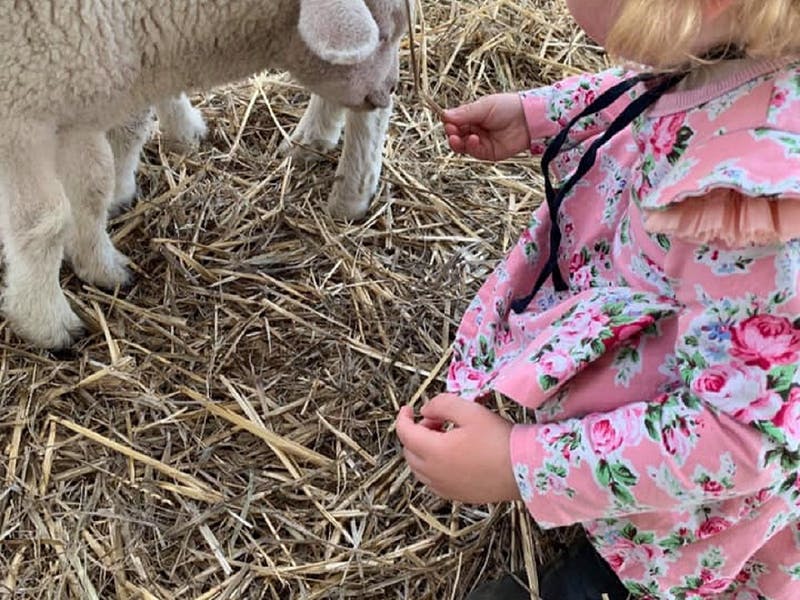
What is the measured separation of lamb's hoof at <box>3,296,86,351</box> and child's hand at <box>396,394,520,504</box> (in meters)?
0.87

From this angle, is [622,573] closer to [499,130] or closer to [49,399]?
[499,130]

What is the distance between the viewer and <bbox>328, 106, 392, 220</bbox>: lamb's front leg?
2102 millimetres

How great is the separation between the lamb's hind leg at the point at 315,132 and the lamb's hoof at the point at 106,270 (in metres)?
0.51

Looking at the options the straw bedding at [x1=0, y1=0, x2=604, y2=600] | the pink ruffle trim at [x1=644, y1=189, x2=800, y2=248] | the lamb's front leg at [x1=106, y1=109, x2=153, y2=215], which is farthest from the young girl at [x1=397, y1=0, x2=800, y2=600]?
the lamb's front leg at [x1=106, y1=109, x2=153, y2=215]

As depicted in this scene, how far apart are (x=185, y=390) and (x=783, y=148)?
1170 mm

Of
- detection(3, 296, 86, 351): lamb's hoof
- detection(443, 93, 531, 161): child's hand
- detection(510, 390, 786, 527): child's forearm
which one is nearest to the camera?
detection(510, 390, 786, 527): child's forearm

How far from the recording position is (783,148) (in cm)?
94

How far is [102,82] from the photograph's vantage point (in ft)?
5.17

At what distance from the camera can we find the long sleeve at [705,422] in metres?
0.97

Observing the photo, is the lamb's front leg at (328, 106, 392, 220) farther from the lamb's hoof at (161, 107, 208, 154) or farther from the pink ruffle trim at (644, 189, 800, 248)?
the pink ruffle trim at (644, 189, 800, 248)

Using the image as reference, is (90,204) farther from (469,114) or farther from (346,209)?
(469,114)

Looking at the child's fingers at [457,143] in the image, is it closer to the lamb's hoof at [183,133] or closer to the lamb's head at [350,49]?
the lamb's head at [350,49]

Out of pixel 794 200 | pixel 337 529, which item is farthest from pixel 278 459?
pixel 794 200

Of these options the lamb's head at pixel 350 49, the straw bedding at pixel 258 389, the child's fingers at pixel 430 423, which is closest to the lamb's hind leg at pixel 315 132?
the straw bedding at pixel 258 389
